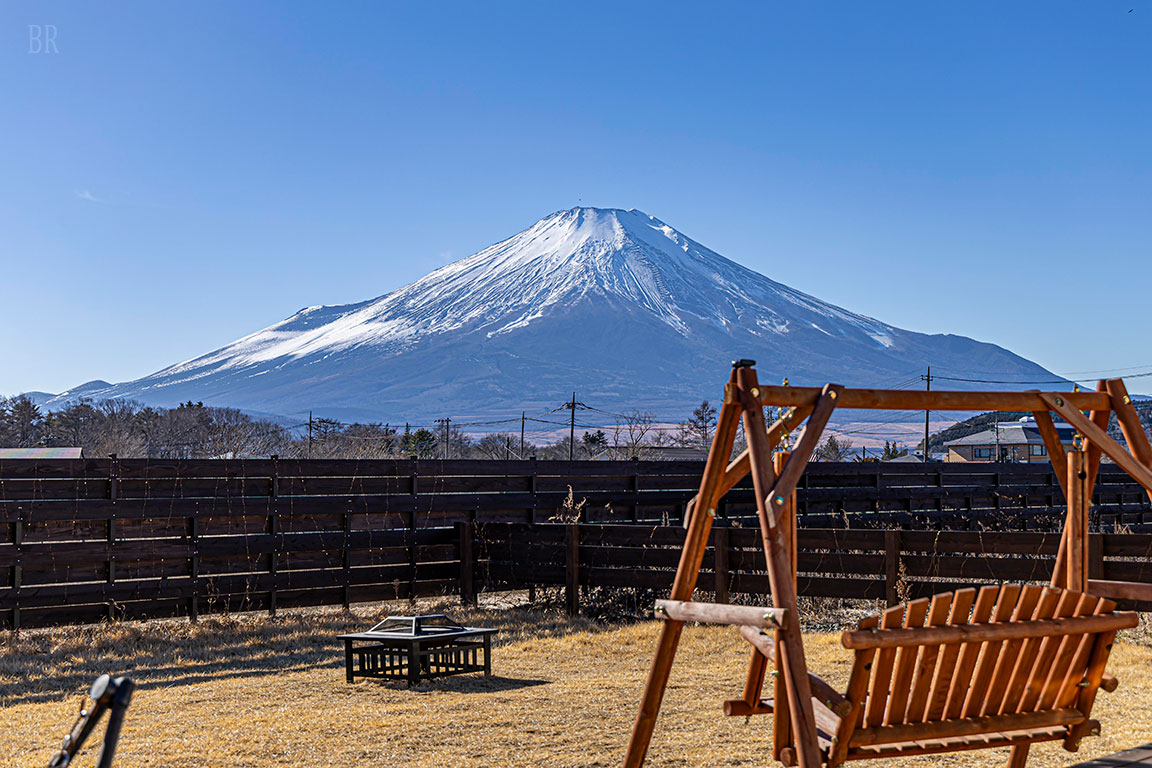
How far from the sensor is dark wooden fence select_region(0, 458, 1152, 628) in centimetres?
1107

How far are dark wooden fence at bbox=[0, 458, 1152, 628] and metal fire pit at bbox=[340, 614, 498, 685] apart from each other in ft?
10.4

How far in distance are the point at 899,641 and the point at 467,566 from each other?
980 cm

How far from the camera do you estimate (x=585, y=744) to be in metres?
6.31

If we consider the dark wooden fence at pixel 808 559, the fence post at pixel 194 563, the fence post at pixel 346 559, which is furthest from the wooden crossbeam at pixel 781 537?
the fence post at pixel 346 559

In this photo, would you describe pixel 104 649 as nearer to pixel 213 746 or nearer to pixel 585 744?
pixel 213 746

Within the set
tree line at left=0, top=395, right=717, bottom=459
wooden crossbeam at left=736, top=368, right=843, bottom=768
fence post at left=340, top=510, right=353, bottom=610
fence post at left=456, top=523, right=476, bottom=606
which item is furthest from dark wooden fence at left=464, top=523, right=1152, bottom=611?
tree line at left=0, top=395, right=717, bottom=459

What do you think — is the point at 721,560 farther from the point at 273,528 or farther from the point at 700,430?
the point at 700,430

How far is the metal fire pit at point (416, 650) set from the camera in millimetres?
8484

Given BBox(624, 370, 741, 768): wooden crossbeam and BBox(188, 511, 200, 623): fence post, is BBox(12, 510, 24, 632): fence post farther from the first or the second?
BBox(624, 370, 741, 768): wooden crossbeam

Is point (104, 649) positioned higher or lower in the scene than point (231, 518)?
lower

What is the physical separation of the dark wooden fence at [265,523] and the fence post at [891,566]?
27 centimetres

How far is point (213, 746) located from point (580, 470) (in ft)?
30.5

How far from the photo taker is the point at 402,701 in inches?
307

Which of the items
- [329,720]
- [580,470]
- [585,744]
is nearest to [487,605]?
[580,470]
